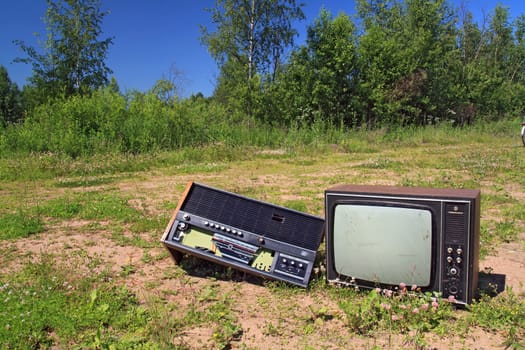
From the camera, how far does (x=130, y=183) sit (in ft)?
25.8

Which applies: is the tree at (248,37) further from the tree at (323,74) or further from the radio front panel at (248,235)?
the radio front panel at (248,235)

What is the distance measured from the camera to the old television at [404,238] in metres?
2.57

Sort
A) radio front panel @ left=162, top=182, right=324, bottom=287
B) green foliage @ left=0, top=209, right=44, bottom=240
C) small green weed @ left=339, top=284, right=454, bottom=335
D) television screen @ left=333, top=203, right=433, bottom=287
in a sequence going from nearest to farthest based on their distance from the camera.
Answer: small green weed @ left=339, top=284, right=454, bottom=335 < television screen @ left=333, top=203, right=433, bottom=287 < radio front panel @ left=162, top=182, right=324, bottom=287 < green foliage @ left=0, top=209, right=44, bottom=240

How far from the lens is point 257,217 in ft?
10.5

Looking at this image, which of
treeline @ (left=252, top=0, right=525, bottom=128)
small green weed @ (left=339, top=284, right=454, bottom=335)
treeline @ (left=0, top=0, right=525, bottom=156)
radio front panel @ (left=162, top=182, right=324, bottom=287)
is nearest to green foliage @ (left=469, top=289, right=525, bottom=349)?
small green weed @ (left=339, top=284, right=454, bottom=335)

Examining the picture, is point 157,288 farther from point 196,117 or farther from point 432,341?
point 196,117

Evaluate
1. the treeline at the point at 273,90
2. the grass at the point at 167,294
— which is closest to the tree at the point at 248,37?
the treeline at the point at 273,90

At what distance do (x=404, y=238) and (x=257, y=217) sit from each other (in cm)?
105

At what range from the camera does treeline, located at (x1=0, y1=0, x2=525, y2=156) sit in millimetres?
11719

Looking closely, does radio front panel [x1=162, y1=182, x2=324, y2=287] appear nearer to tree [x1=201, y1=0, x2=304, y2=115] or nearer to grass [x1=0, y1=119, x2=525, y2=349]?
grass [x1=0, y1=119, x2=525, y2=349]

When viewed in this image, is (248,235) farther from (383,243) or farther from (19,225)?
(19,225)

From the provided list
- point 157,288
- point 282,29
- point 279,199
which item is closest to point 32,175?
point 279,199

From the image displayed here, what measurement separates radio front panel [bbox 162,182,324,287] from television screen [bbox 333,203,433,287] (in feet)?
0.93

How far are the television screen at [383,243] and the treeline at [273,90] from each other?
9189mm
